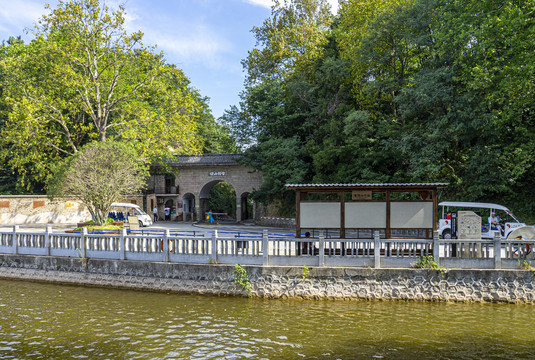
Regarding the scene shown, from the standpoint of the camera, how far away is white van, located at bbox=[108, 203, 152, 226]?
28.8m

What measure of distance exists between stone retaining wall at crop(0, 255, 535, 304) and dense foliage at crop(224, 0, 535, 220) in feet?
30.9

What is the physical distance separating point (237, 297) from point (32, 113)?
1972cm

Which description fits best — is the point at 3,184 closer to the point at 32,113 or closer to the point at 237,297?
the point at 32,113

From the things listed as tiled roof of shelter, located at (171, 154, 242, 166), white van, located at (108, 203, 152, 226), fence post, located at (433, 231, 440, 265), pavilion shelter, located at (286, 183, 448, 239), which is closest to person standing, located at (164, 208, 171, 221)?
tiled roof of shelter, located at (171, 154, 242, 166)

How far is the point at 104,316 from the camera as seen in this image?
10812mm

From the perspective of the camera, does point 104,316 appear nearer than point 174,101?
Yes

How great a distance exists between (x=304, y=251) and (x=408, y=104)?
14760mm

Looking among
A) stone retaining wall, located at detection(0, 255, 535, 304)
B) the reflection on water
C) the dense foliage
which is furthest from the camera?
the dense foliage

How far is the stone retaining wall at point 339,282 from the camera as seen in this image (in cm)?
1147

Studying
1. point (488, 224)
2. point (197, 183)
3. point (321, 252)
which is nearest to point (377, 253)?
point (321, 252)

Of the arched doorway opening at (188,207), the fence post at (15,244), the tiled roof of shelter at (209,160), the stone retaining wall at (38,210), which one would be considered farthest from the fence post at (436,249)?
the arched doorway opening at (188,207)

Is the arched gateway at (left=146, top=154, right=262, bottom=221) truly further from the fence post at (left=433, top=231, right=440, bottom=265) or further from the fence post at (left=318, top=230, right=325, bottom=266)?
the fence post at (left=433, top=231, right=440, bottom=265)

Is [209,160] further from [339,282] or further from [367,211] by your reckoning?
[339,282]

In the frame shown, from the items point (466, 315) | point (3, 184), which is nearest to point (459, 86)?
point (466, 315)
